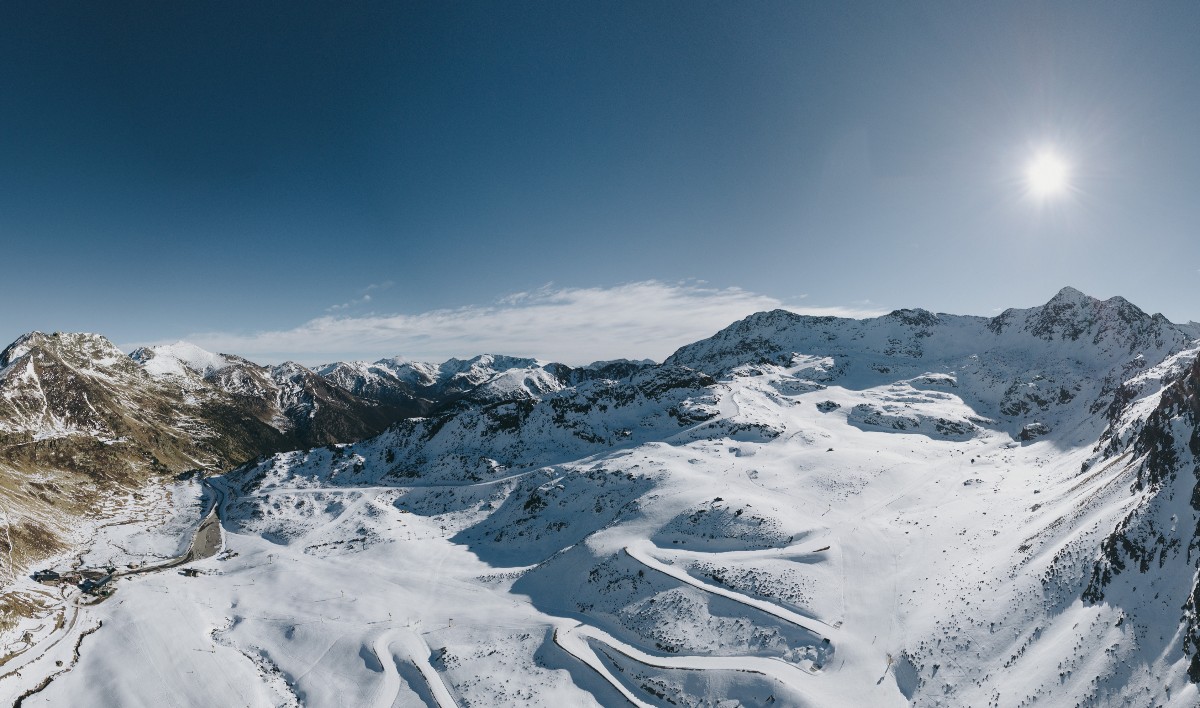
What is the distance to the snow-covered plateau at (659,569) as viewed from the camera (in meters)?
32.9

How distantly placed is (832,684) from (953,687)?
767 centimetres

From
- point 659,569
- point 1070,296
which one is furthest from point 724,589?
point 1070,296

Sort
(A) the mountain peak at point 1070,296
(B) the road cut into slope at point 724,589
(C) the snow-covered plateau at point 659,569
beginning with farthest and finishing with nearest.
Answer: (A) the mountain peak at point 1070,296, (B) the road cut into slope at point 724,589, (C) the snow-covered plateau at point 659,569

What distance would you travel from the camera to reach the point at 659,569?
50688mm

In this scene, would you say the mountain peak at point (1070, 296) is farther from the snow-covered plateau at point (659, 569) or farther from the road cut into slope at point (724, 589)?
the road cut into slope at point (724, 589)

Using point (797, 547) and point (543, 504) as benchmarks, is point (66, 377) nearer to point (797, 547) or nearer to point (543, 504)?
point (543, 504)

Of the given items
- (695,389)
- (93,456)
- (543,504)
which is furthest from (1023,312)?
(93,456)

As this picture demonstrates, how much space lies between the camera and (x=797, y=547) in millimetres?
52156

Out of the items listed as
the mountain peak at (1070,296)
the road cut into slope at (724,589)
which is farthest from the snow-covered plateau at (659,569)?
the mountain peak at (1070,296)

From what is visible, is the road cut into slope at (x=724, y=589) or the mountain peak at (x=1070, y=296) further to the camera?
the mountain peak at (x=1070, y=296)

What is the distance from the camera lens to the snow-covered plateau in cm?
3294

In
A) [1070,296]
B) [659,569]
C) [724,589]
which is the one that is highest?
[1070,296]

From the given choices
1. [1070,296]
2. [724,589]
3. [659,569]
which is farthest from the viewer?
Result: [1070,296]

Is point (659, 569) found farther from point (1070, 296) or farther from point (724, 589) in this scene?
point (1070, 296)
